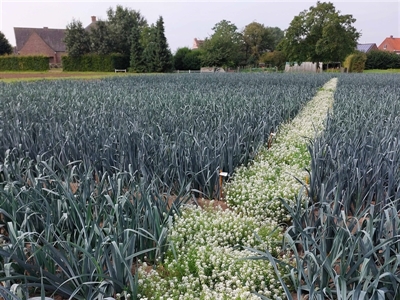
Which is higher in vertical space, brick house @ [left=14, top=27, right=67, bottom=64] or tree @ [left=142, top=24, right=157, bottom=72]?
brick house @ [left=14, top=27, right=67, bottom=64]

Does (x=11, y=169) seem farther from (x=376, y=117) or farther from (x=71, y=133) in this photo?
(x=376, y=117)

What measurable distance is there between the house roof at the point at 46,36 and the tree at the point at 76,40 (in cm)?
2031

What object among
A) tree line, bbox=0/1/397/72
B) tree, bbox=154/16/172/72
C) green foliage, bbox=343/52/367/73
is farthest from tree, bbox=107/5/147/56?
green foliage, bbox=343/52/367/73

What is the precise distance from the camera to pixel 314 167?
138 inches

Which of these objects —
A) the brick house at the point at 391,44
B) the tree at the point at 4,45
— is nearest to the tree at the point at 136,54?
the tree at the point at 4,45

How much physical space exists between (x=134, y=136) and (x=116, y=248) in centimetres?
256

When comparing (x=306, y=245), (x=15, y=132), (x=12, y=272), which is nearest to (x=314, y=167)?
(x=306, y=245)

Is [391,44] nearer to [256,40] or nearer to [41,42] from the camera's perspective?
[256,40]

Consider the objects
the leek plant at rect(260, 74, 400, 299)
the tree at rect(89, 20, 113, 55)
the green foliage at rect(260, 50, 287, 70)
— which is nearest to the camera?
the leek plant at rect(260, 74, 400, 299)

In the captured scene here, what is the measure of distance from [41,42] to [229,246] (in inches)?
2682

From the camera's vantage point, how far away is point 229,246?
2922 mm

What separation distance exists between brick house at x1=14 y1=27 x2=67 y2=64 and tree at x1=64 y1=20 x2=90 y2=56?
52.3ft

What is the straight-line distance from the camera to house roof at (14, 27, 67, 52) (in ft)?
210

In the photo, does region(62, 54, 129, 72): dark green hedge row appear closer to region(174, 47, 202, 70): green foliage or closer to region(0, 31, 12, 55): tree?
region(174, 47, 202, 70): green foliage
